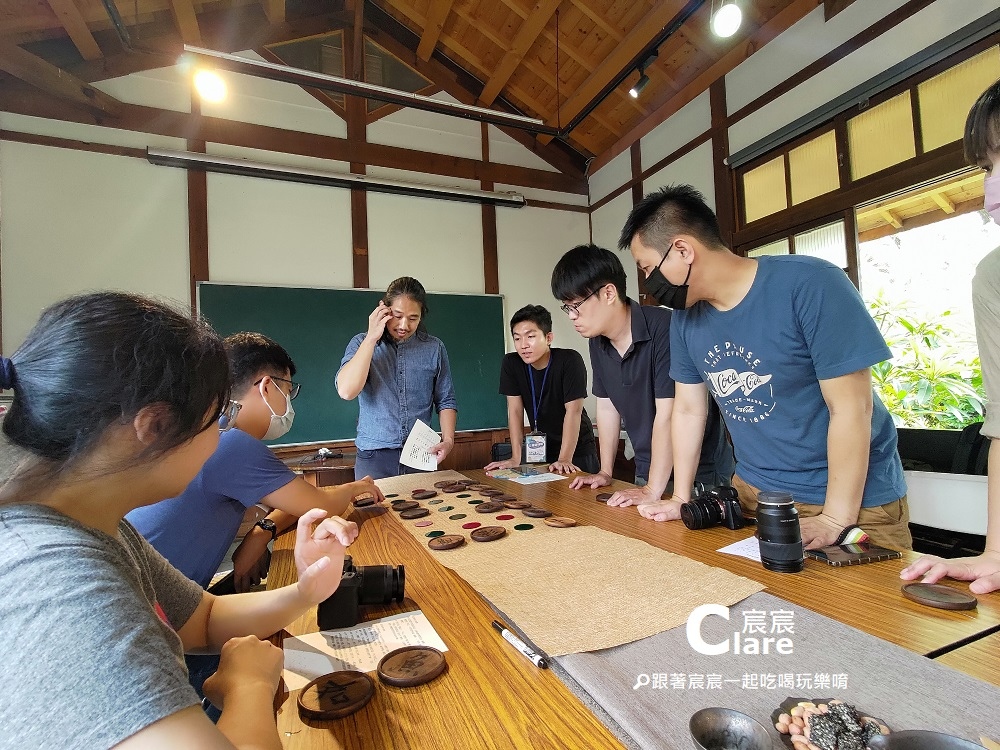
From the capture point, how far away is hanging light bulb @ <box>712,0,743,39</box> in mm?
3133

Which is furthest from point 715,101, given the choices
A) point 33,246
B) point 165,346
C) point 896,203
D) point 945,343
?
point 33,246

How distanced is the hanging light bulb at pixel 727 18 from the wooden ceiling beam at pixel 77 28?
4.64 m

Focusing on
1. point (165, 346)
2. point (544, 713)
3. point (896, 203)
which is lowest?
point (544, 713)

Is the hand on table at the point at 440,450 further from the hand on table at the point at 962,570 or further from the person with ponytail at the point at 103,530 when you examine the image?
the hand on table at the point at 962,570

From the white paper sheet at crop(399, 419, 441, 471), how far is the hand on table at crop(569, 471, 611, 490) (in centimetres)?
75

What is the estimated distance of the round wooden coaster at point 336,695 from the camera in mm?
694

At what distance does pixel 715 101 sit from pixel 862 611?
15.8ft

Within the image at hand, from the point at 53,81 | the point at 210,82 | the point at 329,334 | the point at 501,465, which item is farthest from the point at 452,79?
the point at 501,465

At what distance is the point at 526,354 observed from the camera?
2896 mm

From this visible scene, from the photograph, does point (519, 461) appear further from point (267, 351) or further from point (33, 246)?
point (33, 246)

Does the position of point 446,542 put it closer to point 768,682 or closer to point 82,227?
point 768,682

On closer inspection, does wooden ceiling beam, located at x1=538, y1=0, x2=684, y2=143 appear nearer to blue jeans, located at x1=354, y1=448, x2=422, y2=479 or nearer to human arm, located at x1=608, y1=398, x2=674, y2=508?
human arm, located at x1=608, y1=398, x2=674, y2=508

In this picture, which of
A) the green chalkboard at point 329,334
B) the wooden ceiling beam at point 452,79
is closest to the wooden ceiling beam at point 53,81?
the green chalkboard at point 329,334

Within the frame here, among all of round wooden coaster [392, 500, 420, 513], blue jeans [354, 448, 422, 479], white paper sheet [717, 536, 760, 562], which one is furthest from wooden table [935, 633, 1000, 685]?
blue jeans [354, 448, 422, 479]
